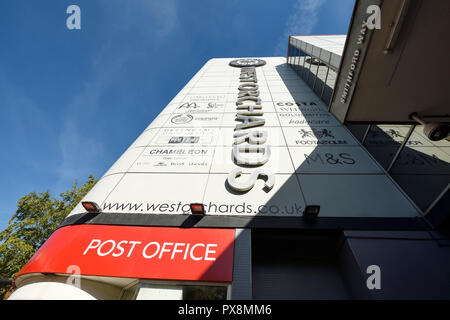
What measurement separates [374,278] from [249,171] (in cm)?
357

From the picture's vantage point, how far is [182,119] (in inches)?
309

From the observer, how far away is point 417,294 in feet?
9.86

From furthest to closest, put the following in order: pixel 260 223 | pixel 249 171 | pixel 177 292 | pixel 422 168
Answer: pixel 249 171 < pixel 422 168 < pixel 260 223 < pixel 177 292

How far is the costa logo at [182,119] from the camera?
770 centimetres

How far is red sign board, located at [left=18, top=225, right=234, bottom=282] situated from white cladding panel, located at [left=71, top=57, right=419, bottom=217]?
2.06 feet

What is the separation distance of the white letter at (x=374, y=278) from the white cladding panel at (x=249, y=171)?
113cm

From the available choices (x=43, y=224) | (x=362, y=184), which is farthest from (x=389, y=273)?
(x=43, y=224)

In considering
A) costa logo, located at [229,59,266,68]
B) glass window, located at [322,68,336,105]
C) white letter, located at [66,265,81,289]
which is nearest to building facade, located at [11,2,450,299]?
white letter, located at [66,265,81,289]

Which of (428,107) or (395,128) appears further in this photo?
(395,128)

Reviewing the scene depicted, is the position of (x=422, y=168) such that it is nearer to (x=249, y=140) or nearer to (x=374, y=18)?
(x=374, y=18)

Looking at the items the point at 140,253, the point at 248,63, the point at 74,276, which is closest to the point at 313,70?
the point at 248,63

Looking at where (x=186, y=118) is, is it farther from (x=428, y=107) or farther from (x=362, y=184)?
(x=428, y=107)
